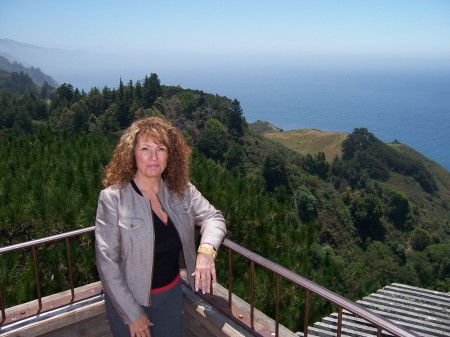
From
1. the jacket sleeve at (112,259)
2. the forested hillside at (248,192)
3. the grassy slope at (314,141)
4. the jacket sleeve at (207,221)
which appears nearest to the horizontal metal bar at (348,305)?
the jacket sleeve at (207,221)

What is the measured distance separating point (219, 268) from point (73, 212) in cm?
204

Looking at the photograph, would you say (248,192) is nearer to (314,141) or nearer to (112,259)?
(112,259)

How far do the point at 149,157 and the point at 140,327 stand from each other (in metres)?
0.87

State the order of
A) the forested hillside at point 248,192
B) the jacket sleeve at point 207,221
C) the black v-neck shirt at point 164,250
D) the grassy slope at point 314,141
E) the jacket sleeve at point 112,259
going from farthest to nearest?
the grassy slope at point 314,141
the forested hillside at point 248,192
the jacket sleeve at point 207,221
the black v-neck shirt at point 164,250
the jacket sleeve at point 112,259

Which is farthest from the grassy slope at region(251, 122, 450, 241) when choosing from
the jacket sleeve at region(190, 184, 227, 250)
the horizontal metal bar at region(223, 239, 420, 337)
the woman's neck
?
the woman's neck

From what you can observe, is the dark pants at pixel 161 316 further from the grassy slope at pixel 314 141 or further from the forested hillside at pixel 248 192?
the grassy slope at pixel 314 141

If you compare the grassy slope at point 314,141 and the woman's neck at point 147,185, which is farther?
the grassy slope at point 314,141

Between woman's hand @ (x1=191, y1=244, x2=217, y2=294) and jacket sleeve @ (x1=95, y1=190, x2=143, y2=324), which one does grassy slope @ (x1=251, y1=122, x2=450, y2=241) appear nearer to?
woman's hand @ (x1=191, y1=244, x2=217, y2=294)

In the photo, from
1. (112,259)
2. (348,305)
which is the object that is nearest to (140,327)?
(112,259)

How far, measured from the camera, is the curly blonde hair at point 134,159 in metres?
2.07

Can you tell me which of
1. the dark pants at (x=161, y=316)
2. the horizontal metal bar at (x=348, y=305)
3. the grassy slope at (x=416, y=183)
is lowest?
the grassy slope at (x=416, y=183)

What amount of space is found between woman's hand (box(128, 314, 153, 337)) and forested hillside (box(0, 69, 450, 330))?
7.15ft

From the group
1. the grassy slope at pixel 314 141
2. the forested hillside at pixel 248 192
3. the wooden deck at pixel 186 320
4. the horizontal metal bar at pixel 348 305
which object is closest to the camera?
the horizontal metal bar at pixel 348 305

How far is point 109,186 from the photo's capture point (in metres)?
2.06
